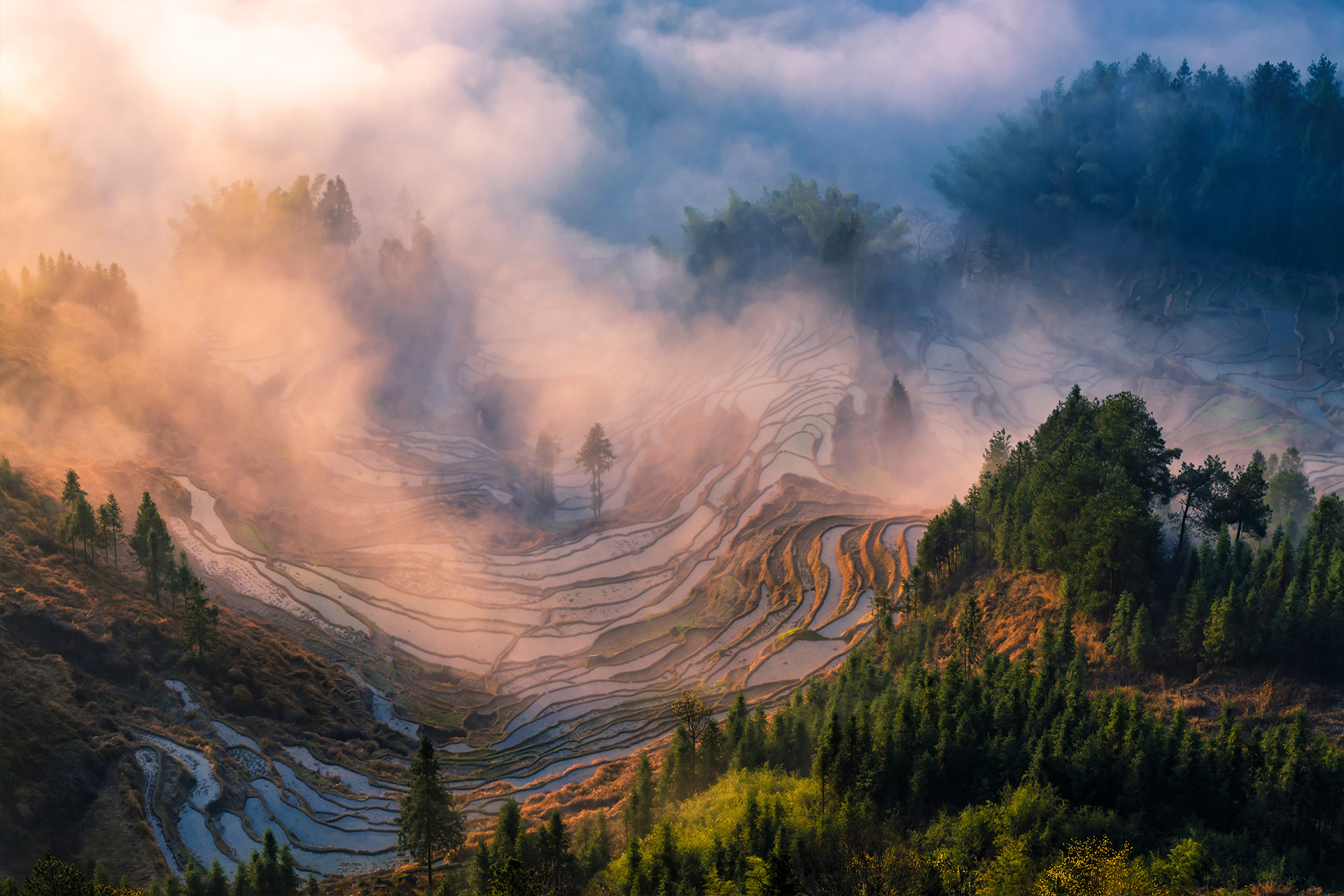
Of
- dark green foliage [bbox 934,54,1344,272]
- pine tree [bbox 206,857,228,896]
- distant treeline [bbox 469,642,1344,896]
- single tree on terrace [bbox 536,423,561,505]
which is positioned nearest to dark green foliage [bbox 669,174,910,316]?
dark green foliage [bbox 934,54,1344,272]

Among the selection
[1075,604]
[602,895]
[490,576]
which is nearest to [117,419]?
[490,576]

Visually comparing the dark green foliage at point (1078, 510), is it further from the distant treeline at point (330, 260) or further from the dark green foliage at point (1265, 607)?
the distant treeline at point (330, 260)

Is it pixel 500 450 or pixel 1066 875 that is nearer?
pixel 1066 875

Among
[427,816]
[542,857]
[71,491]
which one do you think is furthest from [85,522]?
[542,857]

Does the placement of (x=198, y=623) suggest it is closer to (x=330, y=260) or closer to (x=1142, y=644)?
(x=1142, y=644)

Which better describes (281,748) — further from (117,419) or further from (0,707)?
(117,419)

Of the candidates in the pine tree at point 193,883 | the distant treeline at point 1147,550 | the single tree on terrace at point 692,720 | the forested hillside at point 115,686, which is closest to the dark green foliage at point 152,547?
the forested hillside at point 115,686
